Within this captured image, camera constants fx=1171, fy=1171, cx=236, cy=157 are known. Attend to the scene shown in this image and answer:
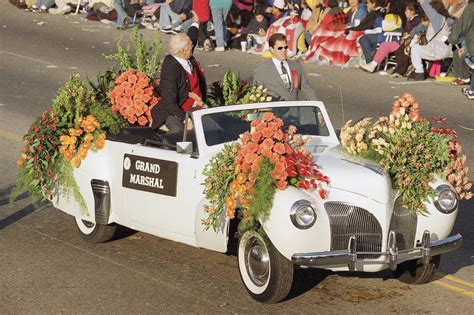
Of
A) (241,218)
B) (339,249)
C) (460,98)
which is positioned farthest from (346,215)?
(460,98)

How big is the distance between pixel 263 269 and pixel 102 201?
6.86ft

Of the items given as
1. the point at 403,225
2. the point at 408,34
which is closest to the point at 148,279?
the point at 403,225

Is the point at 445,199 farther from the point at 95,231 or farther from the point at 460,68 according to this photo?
the point at 460,68

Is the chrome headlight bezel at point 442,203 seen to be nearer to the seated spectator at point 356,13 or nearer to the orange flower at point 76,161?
the orange flower at point 76,161

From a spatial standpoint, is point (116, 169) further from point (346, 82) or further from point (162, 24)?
point (162, 24)

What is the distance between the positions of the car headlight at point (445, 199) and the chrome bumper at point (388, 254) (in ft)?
0.82

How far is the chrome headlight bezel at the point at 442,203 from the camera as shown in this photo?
9.18 m

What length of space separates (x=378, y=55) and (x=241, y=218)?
13183mm

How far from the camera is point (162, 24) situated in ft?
89.9

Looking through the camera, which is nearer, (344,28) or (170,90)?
(170,90)

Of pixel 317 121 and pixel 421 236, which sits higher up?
pixel 317 121

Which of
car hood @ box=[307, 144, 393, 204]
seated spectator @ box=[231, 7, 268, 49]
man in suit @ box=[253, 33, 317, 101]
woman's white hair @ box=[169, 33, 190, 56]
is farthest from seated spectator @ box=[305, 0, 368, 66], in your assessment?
car hood @ box=[307, 144, 393, 204]

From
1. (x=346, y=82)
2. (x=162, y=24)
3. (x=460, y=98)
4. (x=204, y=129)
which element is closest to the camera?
(x=204, y=129)

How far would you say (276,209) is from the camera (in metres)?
8.72
